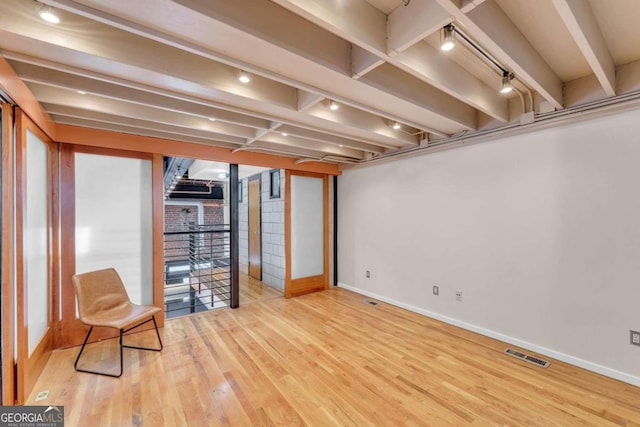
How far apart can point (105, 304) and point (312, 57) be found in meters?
2.97

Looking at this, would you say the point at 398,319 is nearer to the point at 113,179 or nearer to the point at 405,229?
the point at 405,229

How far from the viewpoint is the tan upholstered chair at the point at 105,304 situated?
239 centimetres

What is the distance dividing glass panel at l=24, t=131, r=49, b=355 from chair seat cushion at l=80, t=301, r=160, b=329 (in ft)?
1.22

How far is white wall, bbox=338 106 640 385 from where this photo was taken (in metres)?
2.20

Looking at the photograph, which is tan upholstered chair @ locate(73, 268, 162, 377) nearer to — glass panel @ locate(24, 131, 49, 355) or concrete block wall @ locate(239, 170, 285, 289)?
glass panel @ locate(24, 131, 49, 355)

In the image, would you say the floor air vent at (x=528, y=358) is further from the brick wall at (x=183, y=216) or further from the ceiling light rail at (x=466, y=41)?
the brick wall at (x=183, y=216)

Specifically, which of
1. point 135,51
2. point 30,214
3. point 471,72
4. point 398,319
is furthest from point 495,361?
point 30,214

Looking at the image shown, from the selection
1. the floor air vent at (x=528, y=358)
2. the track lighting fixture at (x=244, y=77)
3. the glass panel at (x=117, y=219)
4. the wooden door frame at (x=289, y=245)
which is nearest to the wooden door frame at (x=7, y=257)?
the glass panel at (x=117, y=219)

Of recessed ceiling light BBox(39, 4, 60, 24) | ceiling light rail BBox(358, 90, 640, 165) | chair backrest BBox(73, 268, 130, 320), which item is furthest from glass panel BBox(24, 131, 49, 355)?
ceiling light rail BBox(358, 90, 640, 165)

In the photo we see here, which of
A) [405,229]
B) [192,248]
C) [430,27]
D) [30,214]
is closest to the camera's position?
[430,27]

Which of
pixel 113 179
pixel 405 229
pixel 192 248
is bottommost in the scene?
pixel 192 248

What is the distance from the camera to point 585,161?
235 cm

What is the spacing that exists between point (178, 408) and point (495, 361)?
269 centimetres

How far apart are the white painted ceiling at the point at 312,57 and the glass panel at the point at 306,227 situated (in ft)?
6.61
